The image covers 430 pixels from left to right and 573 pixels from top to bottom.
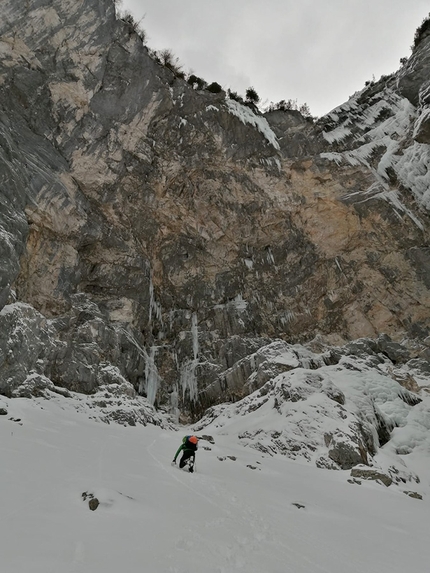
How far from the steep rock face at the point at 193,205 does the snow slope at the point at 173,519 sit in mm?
14529

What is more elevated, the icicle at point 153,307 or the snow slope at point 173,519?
the icicle at point 153,307

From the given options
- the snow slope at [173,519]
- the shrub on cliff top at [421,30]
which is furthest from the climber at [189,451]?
the shrub on cliff top at [421,30]

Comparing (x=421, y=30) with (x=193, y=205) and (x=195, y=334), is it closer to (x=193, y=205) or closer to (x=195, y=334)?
(x=193, y=205)

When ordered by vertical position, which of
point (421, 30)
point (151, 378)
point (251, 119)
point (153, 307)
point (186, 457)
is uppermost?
point (421, 30)

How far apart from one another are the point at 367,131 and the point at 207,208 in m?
14.4

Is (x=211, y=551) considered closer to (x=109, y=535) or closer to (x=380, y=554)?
(x=109, y=535)

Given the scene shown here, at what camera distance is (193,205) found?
27.1 meters

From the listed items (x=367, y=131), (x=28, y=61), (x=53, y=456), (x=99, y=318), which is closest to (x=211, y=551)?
(x=53, y=456)

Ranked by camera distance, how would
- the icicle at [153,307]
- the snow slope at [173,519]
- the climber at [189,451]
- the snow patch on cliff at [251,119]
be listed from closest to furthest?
the snow slope at [173,519] → the climber at [189,451] → the icicle at [153,307] → the snow patch on cliff at [251,119]

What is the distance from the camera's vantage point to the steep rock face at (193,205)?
23.0m

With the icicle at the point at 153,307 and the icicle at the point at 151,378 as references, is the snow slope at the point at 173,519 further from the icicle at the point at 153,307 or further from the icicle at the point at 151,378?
the icicle at the point at 153,307

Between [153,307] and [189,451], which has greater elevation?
[153,307]

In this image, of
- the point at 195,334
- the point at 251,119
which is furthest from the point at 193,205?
the point at 195,334

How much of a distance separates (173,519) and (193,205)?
24.5 m
